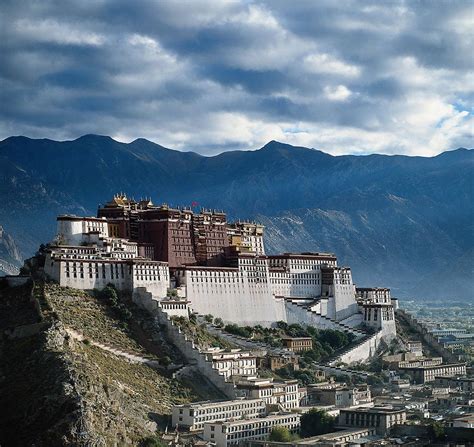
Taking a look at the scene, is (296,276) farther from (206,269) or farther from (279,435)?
(279,435)

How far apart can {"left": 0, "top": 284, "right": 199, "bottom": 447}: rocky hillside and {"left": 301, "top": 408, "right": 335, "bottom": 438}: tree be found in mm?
10191

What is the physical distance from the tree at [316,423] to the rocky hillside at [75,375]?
1019 centimetres

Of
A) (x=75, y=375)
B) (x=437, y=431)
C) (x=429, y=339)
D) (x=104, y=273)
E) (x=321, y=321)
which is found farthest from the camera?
(x=429, y=339)

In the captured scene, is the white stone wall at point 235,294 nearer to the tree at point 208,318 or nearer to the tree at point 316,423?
the tree at point 208,318

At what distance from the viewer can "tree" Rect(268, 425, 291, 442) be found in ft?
313

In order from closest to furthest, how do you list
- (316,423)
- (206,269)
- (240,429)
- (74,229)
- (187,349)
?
(240,429) → (316,423) → (187,349) → (74,229) → (206,269)

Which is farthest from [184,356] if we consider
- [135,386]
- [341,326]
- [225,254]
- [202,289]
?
[341,326]

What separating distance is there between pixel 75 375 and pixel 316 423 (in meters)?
24.8

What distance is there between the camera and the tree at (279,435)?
95.2 metres

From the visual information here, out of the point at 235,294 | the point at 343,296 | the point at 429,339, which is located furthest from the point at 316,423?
the point at 429,339

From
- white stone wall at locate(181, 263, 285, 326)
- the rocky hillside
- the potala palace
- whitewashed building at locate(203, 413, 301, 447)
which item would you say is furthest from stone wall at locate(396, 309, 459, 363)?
whitewashed building at locate(203, 413, 301, 447)

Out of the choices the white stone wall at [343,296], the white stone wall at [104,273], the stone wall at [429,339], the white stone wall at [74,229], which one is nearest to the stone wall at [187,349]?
the white stone wall at [104,273]

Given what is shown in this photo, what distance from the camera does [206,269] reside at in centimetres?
12712

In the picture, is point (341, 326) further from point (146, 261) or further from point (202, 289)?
point (146, 261)
